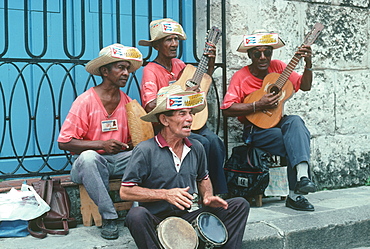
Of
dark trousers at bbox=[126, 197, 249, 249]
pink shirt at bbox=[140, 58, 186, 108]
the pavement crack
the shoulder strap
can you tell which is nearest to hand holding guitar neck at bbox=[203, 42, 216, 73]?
pink shirt at bbox=[140, 58, 186, 108]

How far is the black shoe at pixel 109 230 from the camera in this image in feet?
11.3

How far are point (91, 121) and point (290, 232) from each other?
1.69 metres

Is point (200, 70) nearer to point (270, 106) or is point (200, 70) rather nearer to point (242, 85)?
point (242, 85)

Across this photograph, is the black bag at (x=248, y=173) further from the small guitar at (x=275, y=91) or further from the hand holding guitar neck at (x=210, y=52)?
the hand holding guitar neck at (x=210, y=52)

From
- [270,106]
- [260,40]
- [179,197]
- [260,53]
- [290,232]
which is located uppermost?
[260,40]

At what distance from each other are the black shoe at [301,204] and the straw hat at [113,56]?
5.80 feet

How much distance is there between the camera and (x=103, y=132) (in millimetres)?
3885

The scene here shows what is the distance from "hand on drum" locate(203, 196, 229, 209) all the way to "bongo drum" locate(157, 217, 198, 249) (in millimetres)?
189

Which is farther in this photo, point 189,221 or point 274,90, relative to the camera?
point 274,90

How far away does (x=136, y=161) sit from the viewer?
3074 mm

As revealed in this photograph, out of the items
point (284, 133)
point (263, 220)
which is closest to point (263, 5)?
point (284, 133)

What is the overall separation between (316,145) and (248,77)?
3.89 feet

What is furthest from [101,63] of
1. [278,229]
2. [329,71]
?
[329,71]

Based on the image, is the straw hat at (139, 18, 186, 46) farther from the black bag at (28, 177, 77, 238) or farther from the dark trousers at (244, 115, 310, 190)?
the black bag at (28, 177, 77, 238)
